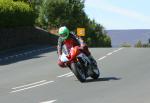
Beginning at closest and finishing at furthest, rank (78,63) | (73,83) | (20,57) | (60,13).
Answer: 1. (73,83)
2. (78,63)
3. (20,57)
4. (60,13)

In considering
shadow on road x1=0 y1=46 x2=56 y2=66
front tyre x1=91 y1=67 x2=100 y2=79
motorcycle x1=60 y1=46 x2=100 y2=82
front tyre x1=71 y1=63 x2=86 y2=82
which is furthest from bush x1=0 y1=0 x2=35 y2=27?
front tyre x1=71 y1=63 x2=86 y2=82

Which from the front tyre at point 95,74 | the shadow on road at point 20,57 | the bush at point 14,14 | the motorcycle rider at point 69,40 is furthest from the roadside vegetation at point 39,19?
the motorcycle rider at point 69,40

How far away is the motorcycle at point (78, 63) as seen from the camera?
58.4 ft

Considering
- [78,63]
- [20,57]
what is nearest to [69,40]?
[78,63]

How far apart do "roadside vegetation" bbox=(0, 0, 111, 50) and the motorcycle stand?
17.2 m

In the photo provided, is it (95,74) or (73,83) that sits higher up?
(95,74)

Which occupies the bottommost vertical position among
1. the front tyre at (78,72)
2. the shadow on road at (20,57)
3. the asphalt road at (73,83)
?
the shadow on road at (20,57)

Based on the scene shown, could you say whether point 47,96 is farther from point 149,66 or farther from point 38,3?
point 38,3

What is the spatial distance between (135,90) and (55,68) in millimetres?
8530

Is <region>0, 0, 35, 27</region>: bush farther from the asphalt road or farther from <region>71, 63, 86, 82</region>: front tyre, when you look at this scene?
<region>71, 63, 86, 82</region>: front tyre

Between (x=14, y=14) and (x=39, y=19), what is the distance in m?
25.3

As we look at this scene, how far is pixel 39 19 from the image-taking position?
62844 millimetres

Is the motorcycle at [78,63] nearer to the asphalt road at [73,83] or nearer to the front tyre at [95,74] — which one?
the front tyre at [95,74]

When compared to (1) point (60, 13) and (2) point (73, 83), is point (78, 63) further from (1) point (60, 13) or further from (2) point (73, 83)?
(1) point (60, 13)
